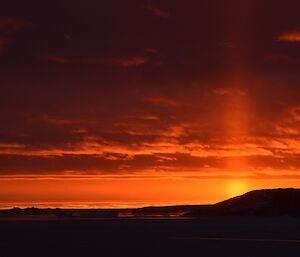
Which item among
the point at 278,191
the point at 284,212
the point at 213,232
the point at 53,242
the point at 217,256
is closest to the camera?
the point at 217,256

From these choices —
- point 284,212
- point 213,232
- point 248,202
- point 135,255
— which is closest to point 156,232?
point 213,232

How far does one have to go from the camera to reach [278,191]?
136375 millimetres

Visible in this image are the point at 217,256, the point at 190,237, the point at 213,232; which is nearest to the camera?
the point at 217,256

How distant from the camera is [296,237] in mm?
58000

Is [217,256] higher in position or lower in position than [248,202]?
lower

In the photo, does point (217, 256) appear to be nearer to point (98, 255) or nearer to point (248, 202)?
point (98, 255)

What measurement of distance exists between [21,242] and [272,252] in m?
17.3

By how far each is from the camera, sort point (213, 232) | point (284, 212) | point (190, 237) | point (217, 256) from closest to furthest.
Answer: point (217, 256), point (190, 237), point (213, 232), point (284, 212)

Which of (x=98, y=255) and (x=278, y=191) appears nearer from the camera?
(x=98, y=255)

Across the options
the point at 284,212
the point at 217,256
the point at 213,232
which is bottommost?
the point at 217,256

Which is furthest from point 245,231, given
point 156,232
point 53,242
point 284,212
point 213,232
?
point 284,212

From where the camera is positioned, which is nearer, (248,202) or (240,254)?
(240,254)

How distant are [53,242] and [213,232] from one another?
14758 millimetres

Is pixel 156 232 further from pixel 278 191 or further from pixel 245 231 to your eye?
pixel 278 191
